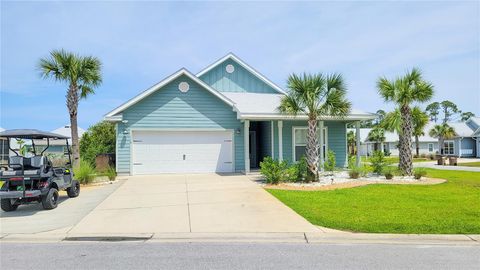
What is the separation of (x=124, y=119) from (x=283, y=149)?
26.5ft

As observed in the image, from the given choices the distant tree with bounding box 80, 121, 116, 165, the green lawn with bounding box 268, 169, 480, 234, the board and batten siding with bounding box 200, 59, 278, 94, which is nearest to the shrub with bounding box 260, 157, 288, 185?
the green lawn with bounding box 268, 169, 480, 234

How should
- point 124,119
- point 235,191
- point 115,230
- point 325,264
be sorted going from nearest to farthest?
point 325,264 → point 115,230 → point 235,191 → point 124,119

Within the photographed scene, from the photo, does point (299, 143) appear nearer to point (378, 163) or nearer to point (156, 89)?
point (378, 163)

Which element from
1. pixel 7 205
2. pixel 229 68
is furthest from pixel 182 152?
pixel 7 205

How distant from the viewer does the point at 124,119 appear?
54.0 ft

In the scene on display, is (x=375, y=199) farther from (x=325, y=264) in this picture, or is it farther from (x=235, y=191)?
(x=325, y=264)

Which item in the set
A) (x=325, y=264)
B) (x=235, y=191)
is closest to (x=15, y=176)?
(x=235, y=191)

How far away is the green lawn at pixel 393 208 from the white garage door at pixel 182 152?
6766 millimetres

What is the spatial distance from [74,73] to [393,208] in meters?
13.9

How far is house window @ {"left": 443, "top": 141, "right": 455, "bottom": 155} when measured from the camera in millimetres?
45625

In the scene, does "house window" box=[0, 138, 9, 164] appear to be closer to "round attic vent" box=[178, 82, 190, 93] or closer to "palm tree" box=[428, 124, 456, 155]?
"round attic vent" box=[178, 82, 190, 93]

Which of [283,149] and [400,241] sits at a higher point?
[283,149]

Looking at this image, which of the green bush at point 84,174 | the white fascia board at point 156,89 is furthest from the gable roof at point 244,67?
the green bush at point 84,174

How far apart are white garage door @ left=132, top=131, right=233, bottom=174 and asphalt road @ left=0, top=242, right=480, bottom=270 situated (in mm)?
10759
